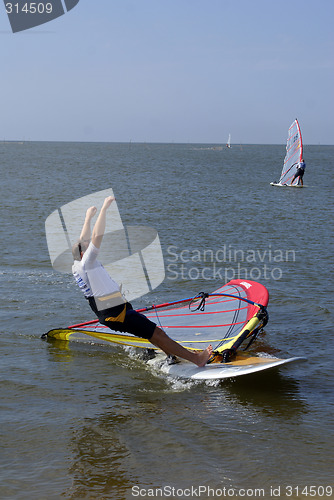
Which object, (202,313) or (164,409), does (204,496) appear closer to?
(164,409)

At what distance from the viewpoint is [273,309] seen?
1023 centimetres

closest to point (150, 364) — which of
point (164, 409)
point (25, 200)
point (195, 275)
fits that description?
point (164, 409)

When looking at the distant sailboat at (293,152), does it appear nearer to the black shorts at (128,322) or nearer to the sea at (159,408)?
the sea at (159,408)

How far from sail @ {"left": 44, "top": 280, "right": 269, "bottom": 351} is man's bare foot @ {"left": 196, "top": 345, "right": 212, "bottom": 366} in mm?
348

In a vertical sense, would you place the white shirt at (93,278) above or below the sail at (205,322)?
above

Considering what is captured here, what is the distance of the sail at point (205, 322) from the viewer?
7.97 m

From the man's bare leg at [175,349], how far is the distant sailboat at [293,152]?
25.5 m

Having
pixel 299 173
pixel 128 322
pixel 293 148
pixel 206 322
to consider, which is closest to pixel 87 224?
pixel 128 322

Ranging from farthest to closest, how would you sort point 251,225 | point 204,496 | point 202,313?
point 251,225, point 202,313, point 204,496

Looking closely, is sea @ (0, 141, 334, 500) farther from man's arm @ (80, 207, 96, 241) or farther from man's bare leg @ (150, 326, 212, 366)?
man's arm @ (80, 207, 96, 241)

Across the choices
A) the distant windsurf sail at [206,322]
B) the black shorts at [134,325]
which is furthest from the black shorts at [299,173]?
the black shorts at [134,325]

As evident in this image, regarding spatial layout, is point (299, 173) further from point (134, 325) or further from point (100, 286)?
point (100, 286)

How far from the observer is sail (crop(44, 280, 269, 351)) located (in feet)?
26.1

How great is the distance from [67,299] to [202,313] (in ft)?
9.44
